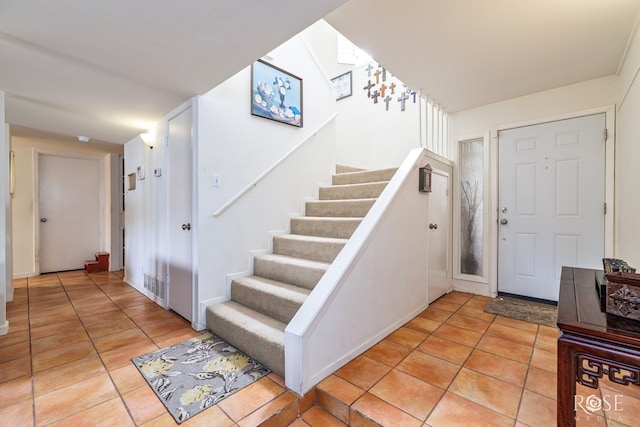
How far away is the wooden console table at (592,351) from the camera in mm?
793

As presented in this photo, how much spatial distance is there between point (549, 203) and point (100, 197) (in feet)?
22.4

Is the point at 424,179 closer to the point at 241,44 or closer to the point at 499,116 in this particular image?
the point at 499,116

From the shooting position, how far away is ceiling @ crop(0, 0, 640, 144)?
141cm

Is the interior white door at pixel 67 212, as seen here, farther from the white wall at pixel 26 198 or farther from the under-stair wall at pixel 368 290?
the under-stair wall at pixel 368 290

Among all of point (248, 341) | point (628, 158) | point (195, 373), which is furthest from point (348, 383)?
point (628, 158)

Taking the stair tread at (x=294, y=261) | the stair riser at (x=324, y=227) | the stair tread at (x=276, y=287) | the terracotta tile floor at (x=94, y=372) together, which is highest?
the stair riser at (x=324, y=227)

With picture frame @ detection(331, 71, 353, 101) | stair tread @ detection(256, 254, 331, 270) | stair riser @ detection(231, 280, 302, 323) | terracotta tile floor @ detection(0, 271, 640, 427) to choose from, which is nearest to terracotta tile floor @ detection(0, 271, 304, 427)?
terracotta tile floor @ detection(0, 271, 640, 427)

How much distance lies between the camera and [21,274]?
418cm

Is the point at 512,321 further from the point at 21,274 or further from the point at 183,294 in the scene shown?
the point at 21,274

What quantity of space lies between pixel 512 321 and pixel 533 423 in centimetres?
141

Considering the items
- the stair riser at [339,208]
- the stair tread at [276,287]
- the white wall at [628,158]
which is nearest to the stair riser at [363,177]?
the stair riser at [339,208]

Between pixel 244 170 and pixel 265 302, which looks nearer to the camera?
pixel 265 302

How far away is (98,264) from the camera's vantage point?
185 inches

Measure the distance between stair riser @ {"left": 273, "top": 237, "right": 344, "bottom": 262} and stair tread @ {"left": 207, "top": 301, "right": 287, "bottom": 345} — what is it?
66 centimetres
